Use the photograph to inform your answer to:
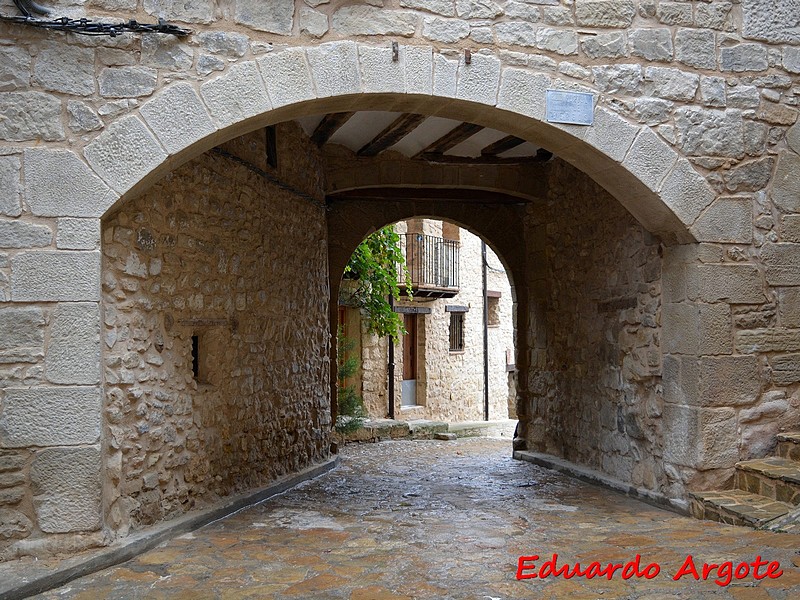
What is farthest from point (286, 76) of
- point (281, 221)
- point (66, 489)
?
point (281, 221)

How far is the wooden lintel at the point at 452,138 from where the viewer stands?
6.38 meters

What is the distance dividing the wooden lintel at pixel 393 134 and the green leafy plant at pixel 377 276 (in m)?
3.67

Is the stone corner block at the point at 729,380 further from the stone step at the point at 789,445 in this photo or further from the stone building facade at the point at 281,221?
the stone step at the point at 789,445

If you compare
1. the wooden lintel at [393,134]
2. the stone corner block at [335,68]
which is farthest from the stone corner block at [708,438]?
the wooden lintel at [393,134]

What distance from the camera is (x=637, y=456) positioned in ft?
18.0

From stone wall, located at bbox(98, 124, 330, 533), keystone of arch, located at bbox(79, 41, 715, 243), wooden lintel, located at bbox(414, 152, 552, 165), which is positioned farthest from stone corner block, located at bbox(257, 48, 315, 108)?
wooden lintel, located at bbox(414, 152, 552, 165)

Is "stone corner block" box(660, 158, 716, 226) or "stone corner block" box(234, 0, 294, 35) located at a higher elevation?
"stone corner block" box(234, 0, 294, 35)

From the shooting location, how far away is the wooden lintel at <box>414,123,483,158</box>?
6.38 meters

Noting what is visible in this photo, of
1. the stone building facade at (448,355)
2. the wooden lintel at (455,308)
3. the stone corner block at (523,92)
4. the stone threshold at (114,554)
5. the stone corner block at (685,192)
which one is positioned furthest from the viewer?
the wooden lintel at (455,308)

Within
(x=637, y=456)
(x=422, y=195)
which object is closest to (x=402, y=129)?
(x=422, y=195)

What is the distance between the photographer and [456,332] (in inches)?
655

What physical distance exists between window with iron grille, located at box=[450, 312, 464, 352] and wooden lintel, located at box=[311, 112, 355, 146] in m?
9.64

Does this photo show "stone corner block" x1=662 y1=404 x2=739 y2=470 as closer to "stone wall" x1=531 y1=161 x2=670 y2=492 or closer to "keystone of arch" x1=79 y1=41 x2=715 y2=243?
"stone wall" x1=531 y1=161 x2=670 y2=492

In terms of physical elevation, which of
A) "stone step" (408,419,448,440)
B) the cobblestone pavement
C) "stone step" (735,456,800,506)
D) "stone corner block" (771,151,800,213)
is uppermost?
"stone corner block" (771,151,800,213)
